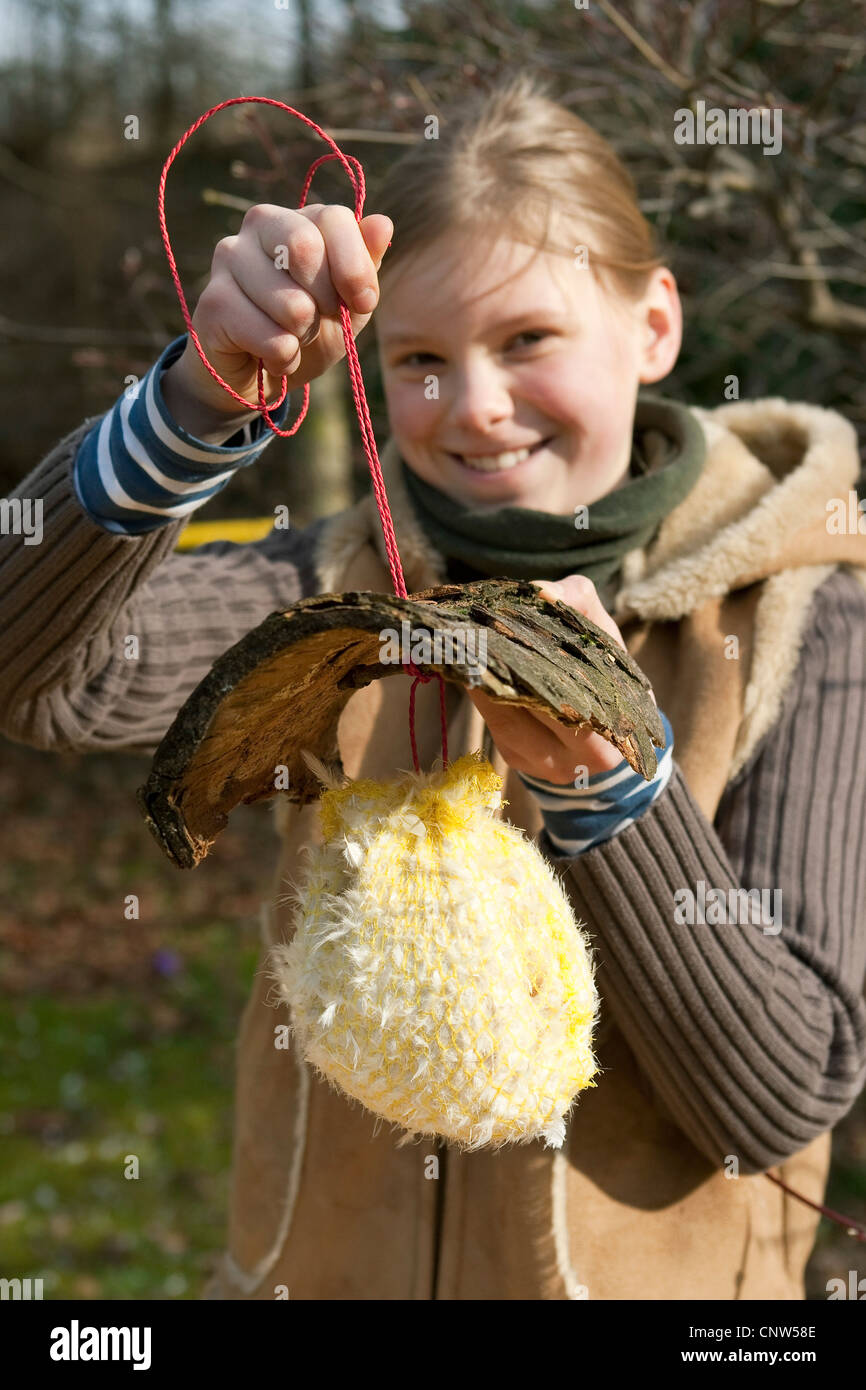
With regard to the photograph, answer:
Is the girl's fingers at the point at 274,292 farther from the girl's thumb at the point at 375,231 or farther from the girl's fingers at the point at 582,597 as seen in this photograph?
the girl's fingers at the point at 582,597

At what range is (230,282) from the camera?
4.47 feet

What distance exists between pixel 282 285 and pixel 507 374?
1.92 feet

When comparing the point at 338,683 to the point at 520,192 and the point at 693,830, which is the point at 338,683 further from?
the point at 520,192

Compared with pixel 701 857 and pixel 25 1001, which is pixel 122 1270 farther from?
pixel 701 857

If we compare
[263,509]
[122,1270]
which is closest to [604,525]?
[122,1270]

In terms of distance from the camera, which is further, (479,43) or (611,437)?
(479,43)

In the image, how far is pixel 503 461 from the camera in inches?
74.5

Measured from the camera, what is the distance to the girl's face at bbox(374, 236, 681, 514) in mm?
1818

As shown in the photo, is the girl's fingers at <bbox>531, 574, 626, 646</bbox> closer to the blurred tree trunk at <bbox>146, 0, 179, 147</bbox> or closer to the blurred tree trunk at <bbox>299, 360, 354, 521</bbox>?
the blurred tree trunk at <bbox>299, 360, 354, 521</bbox>

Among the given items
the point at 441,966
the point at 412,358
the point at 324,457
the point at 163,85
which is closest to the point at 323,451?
the point at 324,457

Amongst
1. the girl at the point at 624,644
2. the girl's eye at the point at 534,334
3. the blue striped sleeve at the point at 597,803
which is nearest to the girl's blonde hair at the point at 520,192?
the girl at the point at 624,644

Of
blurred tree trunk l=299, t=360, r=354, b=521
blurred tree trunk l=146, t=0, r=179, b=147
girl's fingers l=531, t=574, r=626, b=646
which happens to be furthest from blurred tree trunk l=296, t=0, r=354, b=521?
blurred tree trunk l=146, t=0, r=179, b=147

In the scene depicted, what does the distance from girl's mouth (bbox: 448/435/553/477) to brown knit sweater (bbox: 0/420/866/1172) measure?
0.46 meters

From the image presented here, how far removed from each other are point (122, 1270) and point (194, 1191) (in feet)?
1.57
